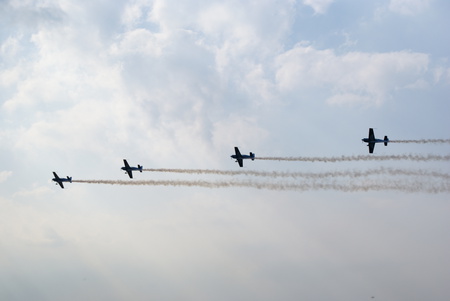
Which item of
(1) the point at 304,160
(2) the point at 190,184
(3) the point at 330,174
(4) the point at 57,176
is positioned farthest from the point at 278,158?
(4) the point at 57,176

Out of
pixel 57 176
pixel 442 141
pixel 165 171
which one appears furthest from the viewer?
pixel 57 176

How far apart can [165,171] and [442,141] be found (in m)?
51.1

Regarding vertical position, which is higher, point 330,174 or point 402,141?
point 402,141

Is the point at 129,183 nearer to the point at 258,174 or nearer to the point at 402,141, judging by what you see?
the point at 258,174

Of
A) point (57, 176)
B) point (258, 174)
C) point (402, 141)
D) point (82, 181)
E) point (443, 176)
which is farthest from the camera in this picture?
point (57, 176)

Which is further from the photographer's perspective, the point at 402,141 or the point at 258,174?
the point at 258,174

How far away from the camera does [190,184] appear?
3366 inches

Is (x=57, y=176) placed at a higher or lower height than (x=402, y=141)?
lower

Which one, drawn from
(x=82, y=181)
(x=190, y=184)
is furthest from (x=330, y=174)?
(x=82, y=181)

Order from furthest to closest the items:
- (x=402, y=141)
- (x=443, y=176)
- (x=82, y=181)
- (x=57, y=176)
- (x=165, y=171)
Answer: (x=57, y=176) < (x=82, y=181) < (x=165, y=171) < (x=402, y=141) < (x=443, y=176)

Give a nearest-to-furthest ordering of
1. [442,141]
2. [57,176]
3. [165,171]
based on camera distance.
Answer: [442,141] < [165,171] < [57,176]

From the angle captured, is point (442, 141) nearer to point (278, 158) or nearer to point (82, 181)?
point (278, 158)

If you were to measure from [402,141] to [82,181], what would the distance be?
6530cm

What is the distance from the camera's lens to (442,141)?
72.7 m
